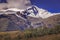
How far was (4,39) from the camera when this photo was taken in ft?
30.6

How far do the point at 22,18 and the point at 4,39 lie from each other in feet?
334

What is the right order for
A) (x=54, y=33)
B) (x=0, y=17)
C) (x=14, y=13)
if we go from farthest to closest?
(x=14, y=13)
(x=0, y=17)
(x=54, y=33)

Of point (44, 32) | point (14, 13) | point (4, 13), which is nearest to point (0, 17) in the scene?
point (4, 13)

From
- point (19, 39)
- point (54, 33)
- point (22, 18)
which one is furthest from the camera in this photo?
point (22, 18)

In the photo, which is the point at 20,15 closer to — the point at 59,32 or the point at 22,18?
the point at 22,18

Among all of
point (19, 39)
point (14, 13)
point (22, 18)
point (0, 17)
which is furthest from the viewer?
point (22, 18)

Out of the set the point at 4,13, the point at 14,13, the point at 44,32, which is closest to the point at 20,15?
the point at 14,13

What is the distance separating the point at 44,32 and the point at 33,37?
784 millimetres

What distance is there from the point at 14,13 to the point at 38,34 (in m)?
95.2

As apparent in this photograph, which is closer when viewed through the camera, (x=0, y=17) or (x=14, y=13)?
(x=0, y=17)

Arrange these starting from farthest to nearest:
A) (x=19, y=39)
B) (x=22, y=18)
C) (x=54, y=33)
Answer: (x=22, y=18)
(x=54, y=33)
(x=19, y=39)

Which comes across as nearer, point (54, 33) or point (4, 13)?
point (54, 33)

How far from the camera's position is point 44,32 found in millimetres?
9703

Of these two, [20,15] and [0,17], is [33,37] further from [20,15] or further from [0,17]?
[20,15]
